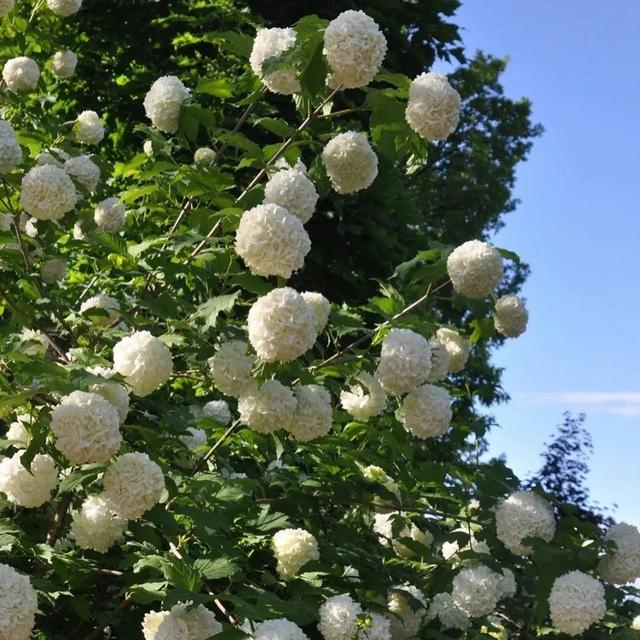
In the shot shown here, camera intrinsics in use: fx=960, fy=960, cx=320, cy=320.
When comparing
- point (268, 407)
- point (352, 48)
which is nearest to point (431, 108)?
point (352, 48)

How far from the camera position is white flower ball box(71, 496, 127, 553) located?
8.90 feet

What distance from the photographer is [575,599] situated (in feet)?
9.04

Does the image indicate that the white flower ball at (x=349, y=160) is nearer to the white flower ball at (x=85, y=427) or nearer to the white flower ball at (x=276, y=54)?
the white flower ball at (x=276, y=54)

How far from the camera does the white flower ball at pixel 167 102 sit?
3367 millimetres

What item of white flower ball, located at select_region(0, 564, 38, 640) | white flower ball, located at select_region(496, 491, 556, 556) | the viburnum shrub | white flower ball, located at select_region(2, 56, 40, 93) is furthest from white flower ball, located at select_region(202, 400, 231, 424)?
white flower ball, located at select_region(2, 56, 40, 93)

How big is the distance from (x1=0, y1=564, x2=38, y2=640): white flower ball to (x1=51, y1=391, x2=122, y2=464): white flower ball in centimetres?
31

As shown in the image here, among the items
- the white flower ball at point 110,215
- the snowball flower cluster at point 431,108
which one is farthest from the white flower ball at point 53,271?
the snowball flower cluster at point 431,108

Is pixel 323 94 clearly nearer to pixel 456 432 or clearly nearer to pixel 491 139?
pixel 456 432

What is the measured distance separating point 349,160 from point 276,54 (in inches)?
15.2

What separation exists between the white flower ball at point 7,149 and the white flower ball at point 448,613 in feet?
6.84

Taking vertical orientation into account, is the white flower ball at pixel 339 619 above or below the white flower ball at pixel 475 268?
below

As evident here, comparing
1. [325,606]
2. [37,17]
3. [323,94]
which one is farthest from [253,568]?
[37,17]

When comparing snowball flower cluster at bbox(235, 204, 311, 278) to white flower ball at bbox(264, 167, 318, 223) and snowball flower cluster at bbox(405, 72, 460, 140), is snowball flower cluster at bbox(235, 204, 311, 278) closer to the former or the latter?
white flower ball at bbox(264, 167, 318, 223)

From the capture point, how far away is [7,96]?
401cm
